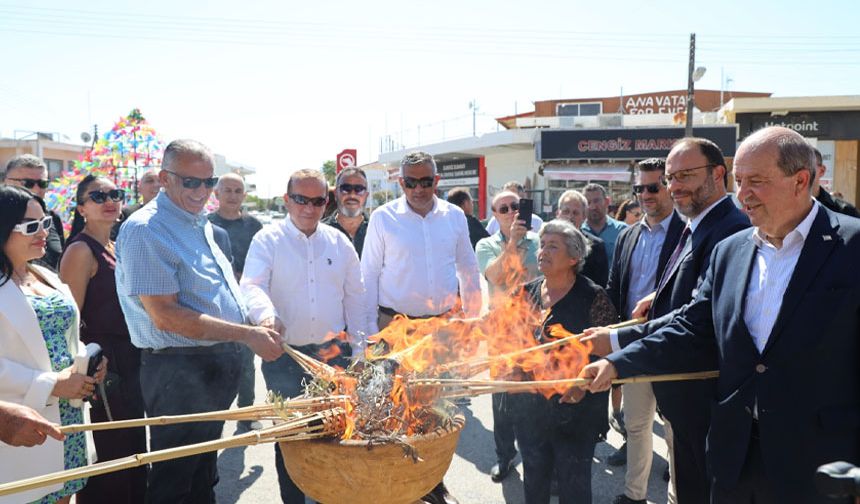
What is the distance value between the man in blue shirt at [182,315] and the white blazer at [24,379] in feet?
1.67

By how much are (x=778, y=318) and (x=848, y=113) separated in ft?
88.1

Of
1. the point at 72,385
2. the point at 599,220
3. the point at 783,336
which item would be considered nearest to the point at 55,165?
the point at 599,220

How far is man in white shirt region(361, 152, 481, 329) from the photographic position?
5.08 meters

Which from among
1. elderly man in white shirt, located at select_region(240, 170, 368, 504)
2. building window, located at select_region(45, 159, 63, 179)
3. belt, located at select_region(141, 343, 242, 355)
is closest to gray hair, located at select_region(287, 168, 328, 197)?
elderly man in white shirt, located at select_region(240, 170, 368, 504)

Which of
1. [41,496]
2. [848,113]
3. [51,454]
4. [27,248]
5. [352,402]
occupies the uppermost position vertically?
[848,113]

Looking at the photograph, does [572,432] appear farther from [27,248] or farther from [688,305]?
[27,248]

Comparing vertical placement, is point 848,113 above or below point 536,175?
above

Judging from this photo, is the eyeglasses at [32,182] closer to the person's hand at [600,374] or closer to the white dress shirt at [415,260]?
the white dress shirt at [415,260]

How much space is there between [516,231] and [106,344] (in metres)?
3.87

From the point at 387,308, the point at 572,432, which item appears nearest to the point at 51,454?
the point at 387,308

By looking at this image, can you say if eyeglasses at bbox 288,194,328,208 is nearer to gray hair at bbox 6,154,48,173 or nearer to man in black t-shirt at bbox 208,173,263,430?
man in black t-shirt at bbox 208,173,263,430

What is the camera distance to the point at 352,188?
6312 millimetres

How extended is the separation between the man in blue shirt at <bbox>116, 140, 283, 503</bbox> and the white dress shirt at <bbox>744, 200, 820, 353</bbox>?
2530mm

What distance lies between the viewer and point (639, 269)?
5.01 m
